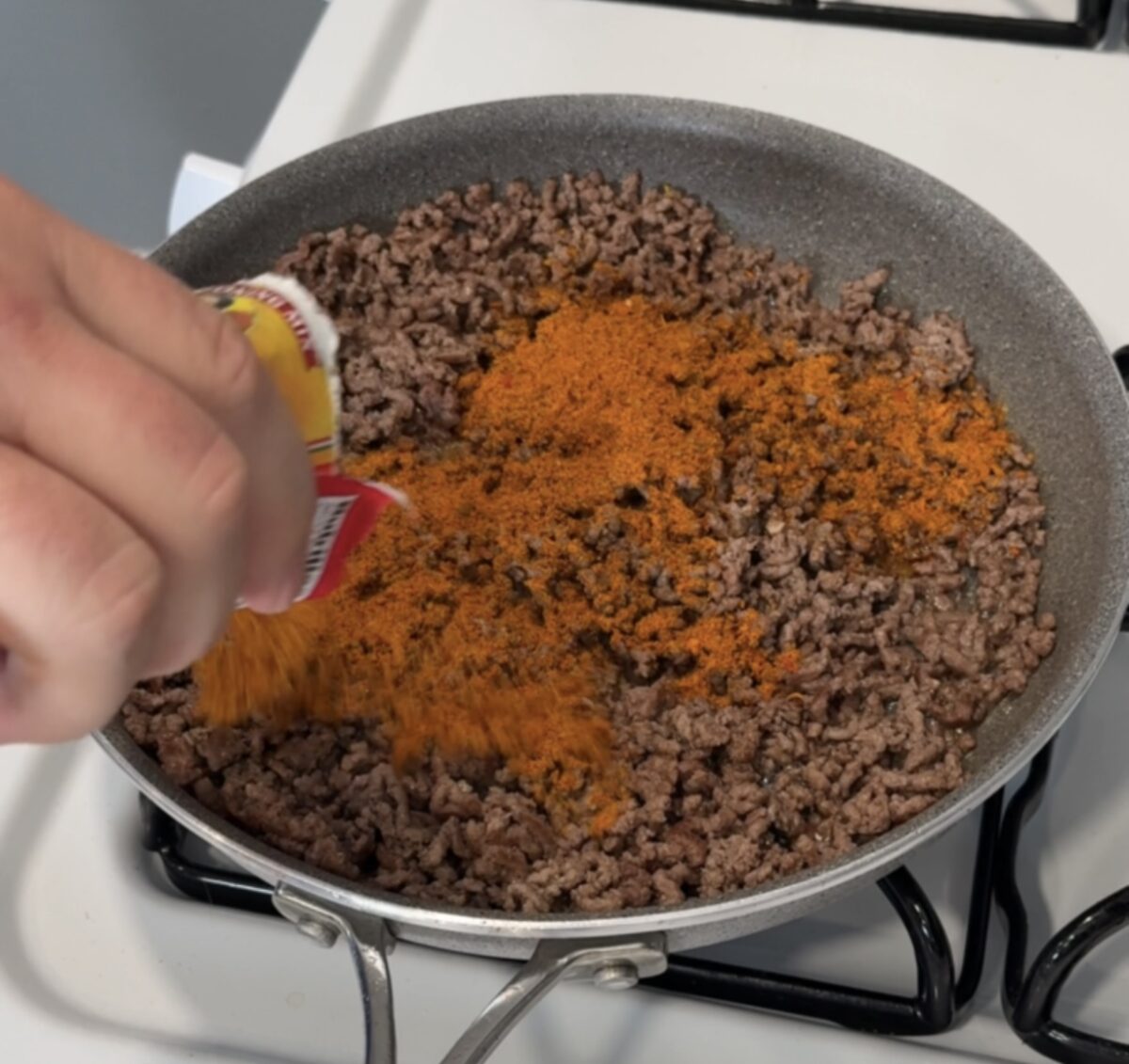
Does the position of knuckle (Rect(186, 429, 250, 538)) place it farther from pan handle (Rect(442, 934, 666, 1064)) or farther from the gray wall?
the gray wall

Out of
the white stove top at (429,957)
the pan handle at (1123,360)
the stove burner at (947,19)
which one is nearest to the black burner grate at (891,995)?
the white stove top at (429,957)

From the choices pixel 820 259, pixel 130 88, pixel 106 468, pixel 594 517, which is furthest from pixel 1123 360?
pixel 130 88

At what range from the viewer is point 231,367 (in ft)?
1.40

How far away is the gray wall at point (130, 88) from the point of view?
1586 mm

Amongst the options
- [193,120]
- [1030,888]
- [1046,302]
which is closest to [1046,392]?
[1046,302]

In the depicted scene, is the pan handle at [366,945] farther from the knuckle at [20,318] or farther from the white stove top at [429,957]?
the knuckle at [20,318]

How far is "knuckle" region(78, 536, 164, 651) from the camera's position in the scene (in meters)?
0.37

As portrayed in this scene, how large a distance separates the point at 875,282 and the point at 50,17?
1.18 m

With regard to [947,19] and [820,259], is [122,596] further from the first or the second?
[947,19]

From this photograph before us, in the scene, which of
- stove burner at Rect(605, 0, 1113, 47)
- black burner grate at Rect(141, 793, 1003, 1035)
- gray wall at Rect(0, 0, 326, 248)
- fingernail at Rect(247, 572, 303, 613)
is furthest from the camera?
gray wall at Rect(0, 0, 326, 248)

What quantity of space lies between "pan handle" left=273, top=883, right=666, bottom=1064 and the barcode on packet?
147mm

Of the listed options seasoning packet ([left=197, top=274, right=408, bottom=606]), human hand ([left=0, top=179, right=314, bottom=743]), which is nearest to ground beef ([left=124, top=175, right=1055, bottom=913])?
seasoning packet ([left=197, top=274, right=408, bottom=606])

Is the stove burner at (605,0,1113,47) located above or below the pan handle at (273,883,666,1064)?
above

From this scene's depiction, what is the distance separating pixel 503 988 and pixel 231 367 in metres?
0.32
